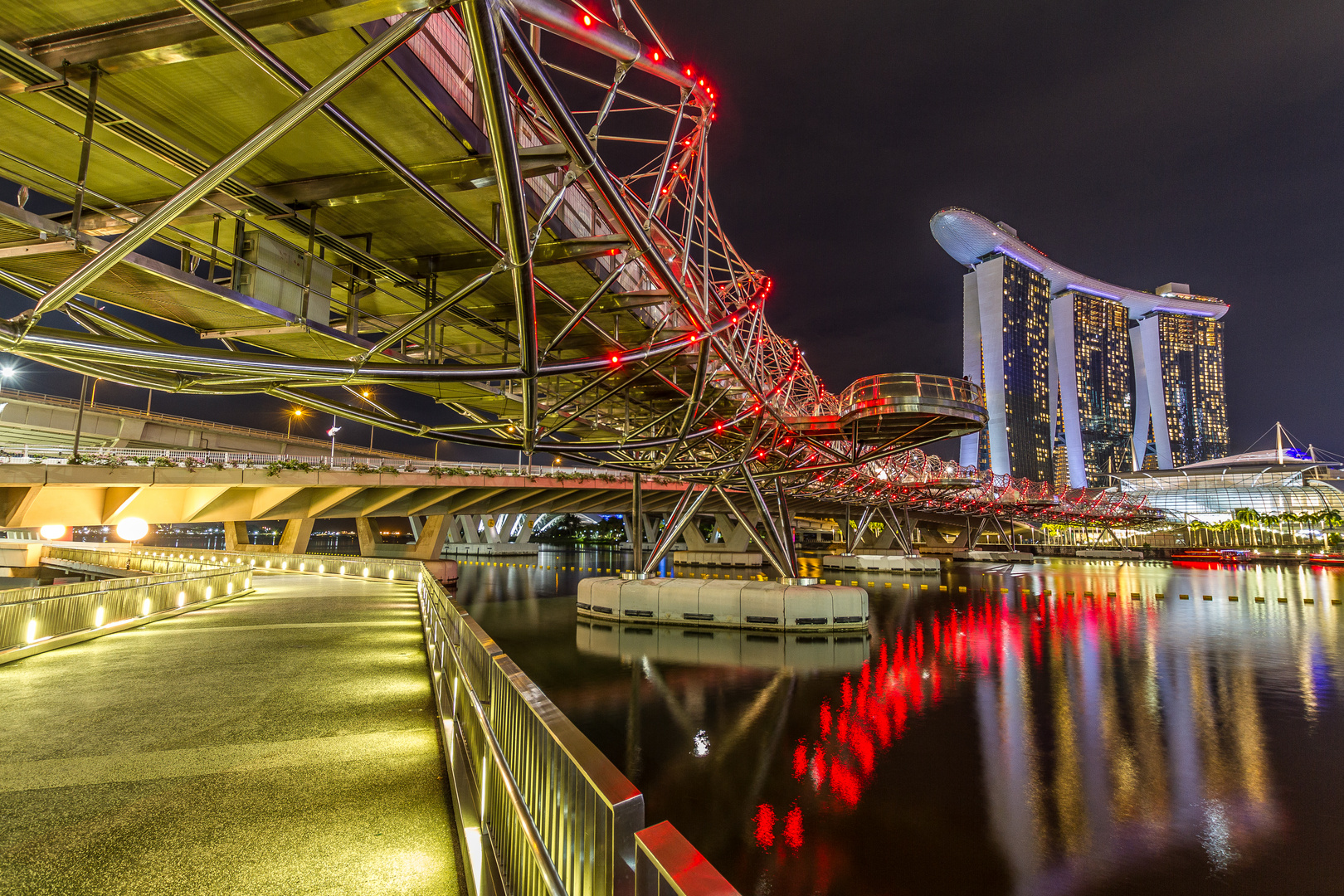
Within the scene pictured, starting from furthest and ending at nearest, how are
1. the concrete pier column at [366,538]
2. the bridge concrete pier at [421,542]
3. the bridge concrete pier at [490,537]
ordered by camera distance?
1. the bridge concrete pier at [490,537]
2. the concrete pier column at [366,538]
3. the bridge concrete pier at [421,542]

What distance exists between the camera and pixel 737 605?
26.3m

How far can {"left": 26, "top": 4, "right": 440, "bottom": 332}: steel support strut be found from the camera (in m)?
4.95

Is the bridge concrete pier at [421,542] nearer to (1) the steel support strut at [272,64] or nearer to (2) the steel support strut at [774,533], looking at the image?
(2) the steel support strut at [774,533]

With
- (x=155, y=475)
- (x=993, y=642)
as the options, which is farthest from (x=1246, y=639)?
(x=155, y=475)

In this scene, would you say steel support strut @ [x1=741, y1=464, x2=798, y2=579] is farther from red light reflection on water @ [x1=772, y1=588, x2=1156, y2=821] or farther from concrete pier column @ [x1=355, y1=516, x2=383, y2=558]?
concrete pier column @ [x1=355, y1=516, x2=383, y2=558]

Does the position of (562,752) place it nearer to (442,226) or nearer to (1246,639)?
(442,226)

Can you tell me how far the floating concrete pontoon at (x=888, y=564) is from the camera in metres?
63.8

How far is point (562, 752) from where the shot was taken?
328 cm

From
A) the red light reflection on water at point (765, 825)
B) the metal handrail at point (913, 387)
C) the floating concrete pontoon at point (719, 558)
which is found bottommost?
the red light reflection on water at point (765, 825)

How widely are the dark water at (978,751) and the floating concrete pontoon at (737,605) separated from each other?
141cm

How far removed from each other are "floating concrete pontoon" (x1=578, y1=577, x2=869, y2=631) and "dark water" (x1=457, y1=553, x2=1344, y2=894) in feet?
4.62

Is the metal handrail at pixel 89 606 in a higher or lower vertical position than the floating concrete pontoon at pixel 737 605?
higher

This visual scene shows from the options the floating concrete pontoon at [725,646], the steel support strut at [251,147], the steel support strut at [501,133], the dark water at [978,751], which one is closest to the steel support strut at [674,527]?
the floating concrete pontoon at [725,646]

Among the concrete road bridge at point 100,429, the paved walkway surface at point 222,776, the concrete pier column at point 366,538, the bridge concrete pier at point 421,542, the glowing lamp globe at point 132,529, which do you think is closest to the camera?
the paved walkway surface at point 222,776
